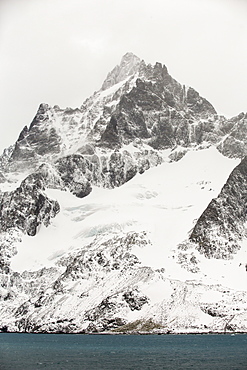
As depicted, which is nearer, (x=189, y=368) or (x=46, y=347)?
(x=189, y=368)

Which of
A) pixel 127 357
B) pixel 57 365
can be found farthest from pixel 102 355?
pixel 57 365

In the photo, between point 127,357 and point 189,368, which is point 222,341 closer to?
point 127,357

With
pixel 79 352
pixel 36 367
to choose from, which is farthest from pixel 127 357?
pixel 36 367

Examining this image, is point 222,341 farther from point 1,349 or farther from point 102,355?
point 1,349

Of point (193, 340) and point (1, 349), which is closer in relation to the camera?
point (1, 349)

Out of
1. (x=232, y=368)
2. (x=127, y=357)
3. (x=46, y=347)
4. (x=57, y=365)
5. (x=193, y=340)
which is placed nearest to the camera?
(x=232, y=368)

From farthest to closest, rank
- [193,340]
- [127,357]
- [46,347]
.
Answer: [193,340] → [46,347] → [127,357]
